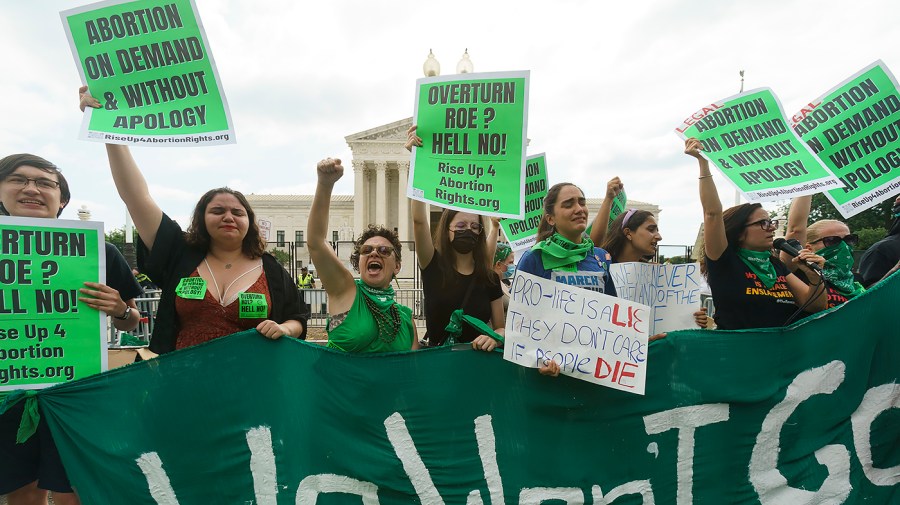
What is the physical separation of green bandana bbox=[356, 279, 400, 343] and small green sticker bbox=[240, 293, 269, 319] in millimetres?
468

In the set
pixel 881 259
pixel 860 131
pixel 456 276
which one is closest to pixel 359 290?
pixel 456 276

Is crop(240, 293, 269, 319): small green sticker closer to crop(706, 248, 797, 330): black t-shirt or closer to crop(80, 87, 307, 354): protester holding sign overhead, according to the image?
crop(80, 87, 307, 354): protester holding sign overhead

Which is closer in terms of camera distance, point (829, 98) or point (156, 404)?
point (156, 404)

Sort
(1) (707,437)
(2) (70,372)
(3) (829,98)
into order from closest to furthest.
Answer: (2) (70,372) < (1) (707,437) < (3) (829,98)

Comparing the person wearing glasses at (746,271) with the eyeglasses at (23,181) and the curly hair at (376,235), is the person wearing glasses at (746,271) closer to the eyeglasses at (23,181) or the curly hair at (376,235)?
the curly hair at (376,235)

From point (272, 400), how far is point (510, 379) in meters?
1.11

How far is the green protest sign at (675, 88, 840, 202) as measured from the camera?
309 centimetres

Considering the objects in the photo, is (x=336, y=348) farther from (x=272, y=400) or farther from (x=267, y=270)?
(x=267, y=270)

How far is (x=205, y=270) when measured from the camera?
102 inches

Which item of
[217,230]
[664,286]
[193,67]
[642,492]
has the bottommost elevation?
[642,492]

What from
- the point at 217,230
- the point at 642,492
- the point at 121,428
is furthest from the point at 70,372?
the point at 642,492

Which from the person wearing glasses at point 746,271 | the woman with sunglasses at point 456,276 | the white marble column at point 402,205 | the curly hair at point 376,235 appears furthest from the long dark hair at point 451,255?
the white marble column at point 402,205

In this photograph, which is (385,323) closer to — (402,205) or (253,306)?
(253,306)

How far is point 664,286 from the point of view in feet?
9.30
